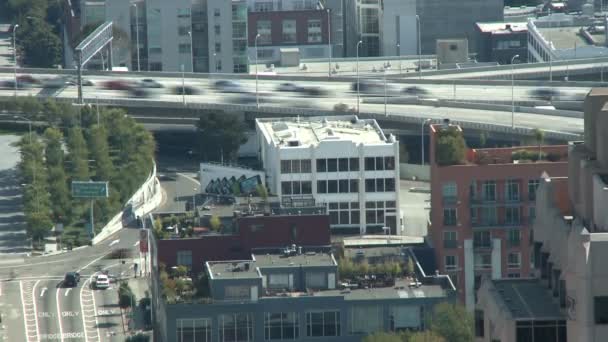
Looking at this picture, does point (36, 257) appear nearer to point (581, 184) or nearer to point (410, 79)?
point (410, 79)

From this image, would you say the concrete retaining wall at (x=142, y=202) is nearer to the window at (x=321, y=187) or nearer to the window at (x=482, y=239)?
the window at (x=321, y=187)

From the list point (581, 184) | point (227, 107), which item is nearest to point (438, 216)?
point (227, 107)

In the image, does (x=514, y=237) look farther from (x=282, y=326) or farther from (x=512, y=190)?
(x=282, y=326)

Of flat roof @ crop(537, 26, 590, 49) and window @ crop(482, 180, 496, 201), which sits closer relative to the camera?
window @ crop(482, 180, 496, 201)

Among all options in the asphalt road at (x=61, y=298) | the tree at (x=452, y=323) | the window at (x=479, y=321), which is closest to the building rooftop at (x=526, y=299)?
the window at (x=479, y=321)

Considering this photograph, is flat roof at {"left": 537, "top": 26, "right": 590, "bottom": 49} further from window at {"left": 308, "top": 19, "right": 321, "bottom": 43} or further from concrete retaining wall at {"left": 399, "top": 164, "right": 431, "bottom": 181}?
concrete retaining wall at {"left": 399, "top": 164, "right": 431, "bottom": 181}

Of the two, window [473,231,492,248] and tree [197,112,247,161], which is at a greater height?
tree [197,112,247,161]

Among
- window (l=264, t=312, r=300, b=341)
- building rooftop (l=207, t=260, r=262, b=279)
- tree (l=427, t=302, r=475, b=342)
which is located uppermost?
building rooftop (l=207, t=260, r=262, b=279)

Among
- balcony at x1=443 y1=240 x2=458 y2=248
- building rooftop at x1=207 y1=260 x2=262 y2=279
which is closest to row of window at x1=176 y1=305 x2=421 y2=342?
building rooftop at x1=207 y1=260 x2=262 y2=279
